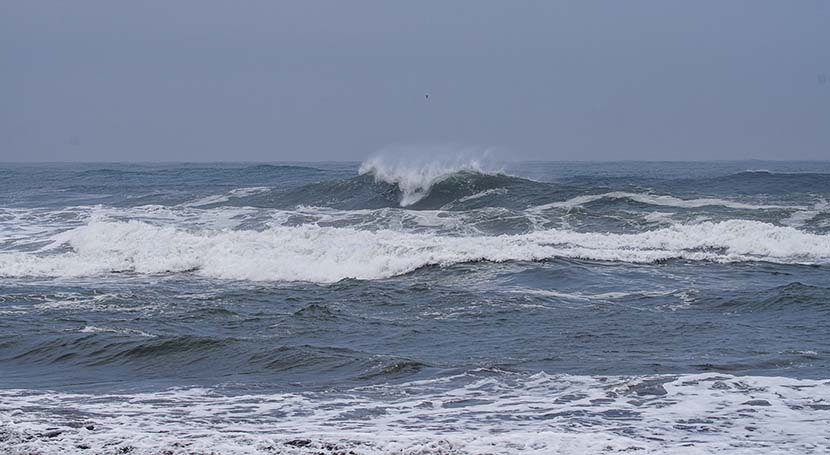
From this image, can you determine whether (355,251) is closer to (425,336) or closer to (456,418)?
(425,336)

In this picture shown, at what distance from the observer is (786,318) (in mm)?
10414

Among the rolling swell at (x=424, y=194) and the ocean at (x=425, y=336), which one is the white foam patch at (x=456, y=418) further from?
the rolling swell at (x=424, y=194)

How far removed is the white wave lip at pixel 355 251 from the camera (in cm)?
1541

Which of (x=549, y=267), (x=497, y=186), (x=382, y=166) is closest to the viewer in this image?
(x=549, y=267)

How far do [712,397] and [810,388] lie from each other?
87 cm

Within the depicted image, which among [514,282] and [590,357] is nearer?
[590,357]

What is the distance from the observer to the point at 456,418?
6512 millimetres

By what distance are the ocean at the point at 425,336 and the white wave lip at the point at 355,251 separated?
0.07 m

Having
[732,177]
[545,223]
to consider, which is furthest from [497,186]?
[732,177]

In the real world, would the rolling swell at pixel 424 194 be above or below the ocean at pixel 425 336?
above

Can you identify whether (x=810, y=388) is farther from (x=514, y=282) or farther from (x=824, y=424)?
(x=514, y=282)

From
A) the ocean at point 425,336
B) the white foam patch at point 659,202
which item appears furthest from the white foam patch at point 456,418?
the white foam patch at point 659,202

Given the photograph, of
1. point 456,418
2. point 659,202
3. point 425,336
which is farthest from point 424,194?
point 456,418

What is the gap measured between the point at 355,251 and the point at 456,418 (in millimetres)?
9724
